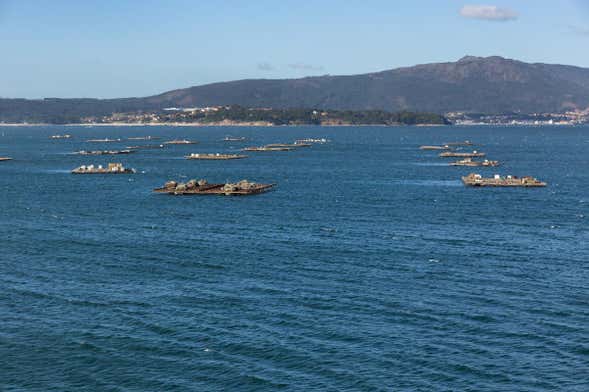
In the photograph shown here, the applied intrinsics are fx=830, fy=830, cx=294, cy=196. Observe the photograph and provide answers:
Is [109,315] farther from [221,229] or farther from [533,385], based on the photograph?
[221,229]

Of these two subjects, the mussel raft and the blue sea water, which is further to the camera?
the mussel raft

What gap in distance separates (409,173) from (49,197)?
64945mm

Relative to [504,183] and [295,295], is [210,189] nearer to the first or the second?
[504,183]

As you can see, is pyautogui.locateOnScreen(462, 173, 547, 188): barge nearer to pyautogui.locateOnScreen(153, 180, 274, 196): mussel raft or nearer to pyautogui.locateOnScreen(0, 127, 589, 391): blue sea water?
pyautogui.locateOnScreen(0, 127, 589, 391): blue sea water

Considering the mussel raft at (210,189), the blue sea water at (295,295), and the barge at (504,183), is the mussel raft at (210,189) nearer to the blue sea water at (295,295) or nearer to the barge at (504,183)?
the blue sea water at (295,295)

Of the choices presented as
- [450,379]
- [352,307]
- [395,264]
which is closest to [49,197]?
[395,264]

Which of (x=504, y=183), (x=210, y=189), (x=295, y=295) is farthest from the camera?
(x=504, y=183)

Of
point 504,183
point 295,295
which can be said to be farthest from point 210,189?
point 295,295

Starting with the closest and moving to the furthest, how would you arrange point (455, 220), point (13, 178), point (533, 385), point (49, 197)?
1. point (533, 385)
2. point (455, 220)
3. point (49, 197)
4. point (13, 178)

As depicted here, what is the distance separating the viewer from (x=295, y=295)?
52.2m

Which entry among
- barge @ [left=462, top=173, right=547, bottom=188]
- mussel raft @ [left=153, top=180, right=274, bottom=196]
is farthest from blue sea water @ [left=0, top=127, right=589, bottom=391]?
barge @ [left=462, top=173, right=547, bottom=188]

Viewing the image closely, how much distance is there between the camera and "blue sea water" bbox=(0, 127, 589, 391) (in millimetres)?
39469

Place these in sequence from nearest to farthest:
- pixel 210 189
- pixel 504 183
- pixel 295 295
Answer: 1. pixel 295 295
2. pixel 210 189
3. pixel 504 183

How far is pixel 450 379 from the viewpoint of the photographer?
3806cm
